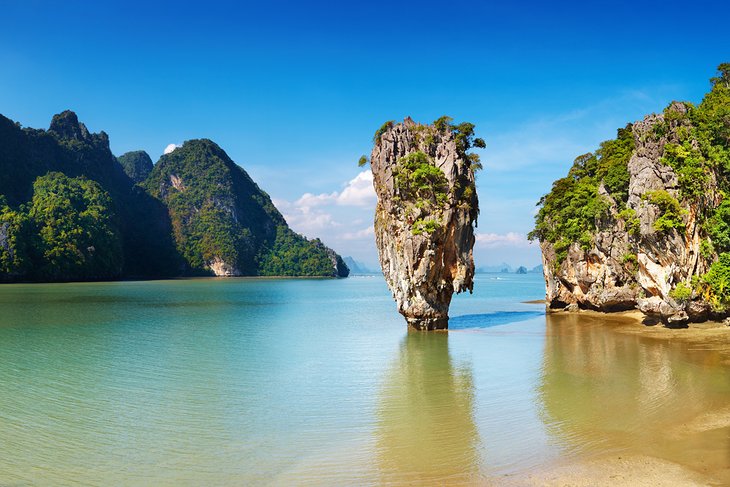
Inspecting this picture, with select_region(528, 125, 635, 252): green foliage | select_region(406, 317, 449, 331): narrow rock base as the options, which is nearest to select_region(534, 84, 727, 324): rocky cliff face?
A: select_region(528, 125, 635, 252): green foliage

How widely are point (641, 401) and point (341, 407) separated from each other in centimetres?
725

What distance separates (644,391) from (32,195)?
119 meters

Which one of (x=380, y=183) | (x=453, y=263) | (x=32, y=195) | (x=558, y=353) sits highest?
(x=32, y=195)

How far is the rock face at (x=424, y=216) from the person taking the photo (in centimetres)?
2589

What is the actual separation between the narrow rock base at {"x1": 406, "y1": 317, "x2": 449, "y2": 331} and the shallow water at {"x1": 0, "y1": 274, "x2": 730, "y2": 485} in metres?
2.61

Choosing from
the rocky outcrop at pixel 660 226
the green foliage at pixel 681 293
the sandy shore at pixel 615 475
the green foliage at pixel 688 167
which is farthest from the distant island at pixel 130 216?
the sandy shore at pixel 615 475

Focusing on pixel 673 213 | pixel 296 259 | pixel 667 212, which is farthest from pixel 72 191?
pixel 673 213

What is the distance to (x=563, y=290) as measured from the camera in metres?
39.1

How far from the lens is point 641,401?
12.7 metres

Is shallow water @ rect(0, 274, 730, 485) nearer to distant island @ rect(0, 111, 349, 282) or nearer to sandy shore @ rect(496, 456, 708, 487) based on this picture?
sandy shore @ rect(496, 456, 708, 487)

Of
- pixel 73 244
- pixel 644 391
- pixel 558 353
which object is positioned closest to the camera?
pixel 644 391

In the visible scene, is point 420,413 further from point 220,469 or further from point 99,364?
point 99,364

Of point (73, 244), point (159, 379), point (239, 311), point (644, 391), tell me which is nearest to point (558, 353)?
point (644, 391)

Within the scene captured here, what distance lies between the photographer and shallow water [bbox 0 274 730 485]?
9.01 meters
